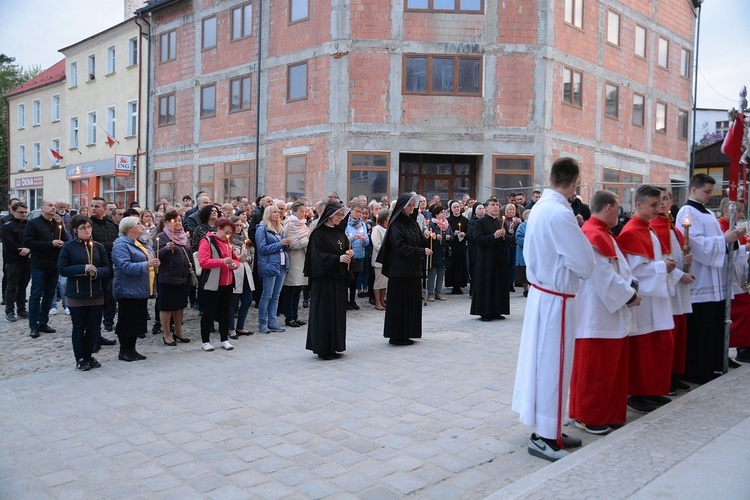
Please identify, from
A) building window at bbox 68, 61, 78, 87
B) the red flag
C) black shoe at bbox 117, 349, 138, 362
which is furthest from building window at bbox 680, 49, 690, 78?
building window at bbox 68, 61, 78, 87

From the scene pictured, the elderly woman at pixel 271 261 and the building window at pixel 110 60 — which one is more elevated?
the building window at pixel 110 60

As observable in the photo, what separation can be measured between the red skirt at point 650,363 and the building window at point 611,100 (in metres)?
20.8

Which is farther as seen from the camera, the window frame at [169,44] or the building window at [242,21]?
the window frame at [169,44]

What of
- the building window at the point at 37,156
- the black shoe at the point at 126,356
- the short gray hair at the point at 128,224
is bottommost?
the black shoe at the point at 126,356

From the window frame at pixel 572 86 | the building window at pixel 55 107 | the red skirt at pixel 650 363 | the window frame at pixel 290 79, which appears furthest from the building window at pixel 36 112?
the red skirt at pixel 650 363

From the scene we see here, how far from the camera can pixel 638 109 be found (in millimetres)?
27188

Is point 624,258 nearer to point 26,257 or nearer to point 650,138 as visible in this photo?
point 26,257

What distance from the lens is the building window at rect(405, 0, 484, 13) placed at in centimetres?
2133

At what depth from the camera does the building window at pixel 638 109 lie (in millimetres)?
26906

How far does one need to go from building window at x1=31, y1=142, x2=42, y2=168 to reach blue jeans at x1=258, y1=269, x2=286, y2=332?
123 feet

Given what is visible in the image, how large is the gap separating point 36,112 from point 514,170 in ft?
111

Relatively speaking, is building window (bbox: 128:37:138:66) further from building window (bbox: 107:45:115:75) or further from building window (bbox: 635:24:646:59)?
building window (bbox: 635:24:646:59)

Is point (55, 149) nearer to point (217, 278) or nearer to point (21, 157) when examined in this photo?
point (21, 157)

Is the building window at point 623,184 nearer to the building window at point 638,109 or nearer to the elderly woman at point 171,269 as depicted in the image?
the building window at point 638,109
